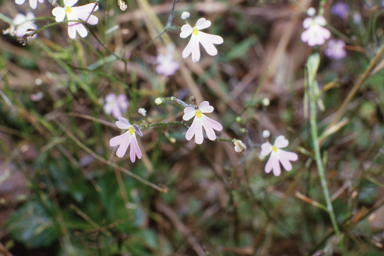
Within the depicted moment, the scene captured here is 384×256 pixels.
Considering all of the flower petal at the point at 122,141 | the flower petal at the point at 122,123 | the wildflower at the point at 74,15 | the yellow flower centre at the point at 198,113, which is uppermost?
the wildflower at the point at 74,15

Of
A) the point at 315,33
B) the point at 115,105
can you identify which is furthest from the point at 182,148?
the point at 315,33

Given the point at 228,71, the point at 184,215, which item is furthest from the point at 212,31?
the point at 184,215

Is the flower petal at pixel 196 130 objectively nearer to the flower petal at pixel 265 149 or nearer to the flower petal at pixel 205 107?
the flower petal at pixel 205 107

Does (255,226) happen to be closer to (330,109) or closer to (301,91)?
(330,109)

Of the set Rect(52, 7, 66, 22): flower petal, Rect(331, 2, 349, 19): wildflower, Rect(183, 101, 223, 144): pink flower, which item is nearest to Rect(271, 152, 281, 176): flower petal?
Rect(183, 101, 223, 144): pink flower

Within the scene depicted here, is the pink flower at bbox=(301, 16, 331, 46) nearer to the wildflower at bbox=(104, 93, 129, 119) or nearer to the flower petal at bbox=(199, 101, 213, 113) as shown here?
the flower petal at bbox=(199, 101, 213, 113)

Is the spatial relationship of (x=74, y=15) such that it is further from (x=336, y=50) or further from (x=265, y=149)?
(x=336, y=50)

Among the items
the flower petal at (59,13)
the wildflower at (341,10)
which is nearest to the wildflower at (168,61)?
the flower petal at (59,13)
